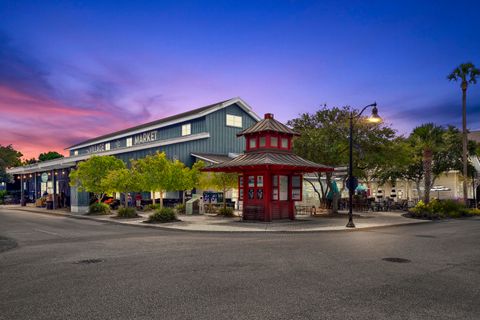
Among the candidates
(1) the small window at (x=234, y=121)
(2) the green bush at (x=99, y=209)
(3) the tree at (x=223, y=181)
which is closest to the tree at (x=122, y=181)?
(2) the green bush at (x=99, y=209)

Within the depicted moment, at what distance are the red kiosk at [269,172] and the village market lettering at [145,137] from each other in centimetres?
2396

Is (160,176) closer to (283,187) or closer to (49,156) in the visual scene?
(283,187)

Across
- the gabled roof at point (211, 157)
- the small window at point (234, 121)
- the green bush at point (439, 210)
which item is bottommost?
the green bush at point (439, 210)

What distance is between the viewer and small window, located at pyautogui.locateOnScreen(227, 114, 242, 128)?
4347 centimetres

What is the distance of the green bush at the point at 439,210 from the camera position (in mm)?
28875

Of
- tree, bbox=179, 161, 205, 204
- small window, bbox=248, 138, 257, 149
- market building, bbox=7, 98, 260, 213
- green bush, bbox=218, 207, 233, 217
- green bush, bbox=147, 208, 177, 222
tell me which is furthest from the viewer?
market building, bbox=7, 98, 260, 213

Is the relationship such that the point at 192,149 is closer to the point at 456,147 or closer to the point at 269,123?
the point at 269,123

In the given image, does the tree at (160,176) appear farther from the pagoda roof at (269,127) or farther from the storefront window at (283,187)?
the storefront window at (283,187)

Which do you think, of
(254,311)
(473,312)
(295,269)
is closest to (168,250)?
(295,269)

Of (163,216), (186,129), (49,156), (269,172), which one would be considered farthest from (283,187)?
(49,156)

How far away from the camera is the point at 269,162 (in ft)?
75.4

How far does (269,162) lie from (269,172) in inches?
74.2

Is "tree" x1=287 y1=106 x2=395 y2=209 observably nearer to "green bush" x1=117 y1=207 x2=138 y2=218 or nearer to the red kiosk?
the red kiosk

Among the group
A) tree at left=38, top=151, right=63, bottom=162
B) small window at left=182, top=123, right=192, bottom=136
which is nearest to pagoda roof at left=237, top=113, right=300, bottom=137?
small window at left=182, top=123, right=192, bottom=136
